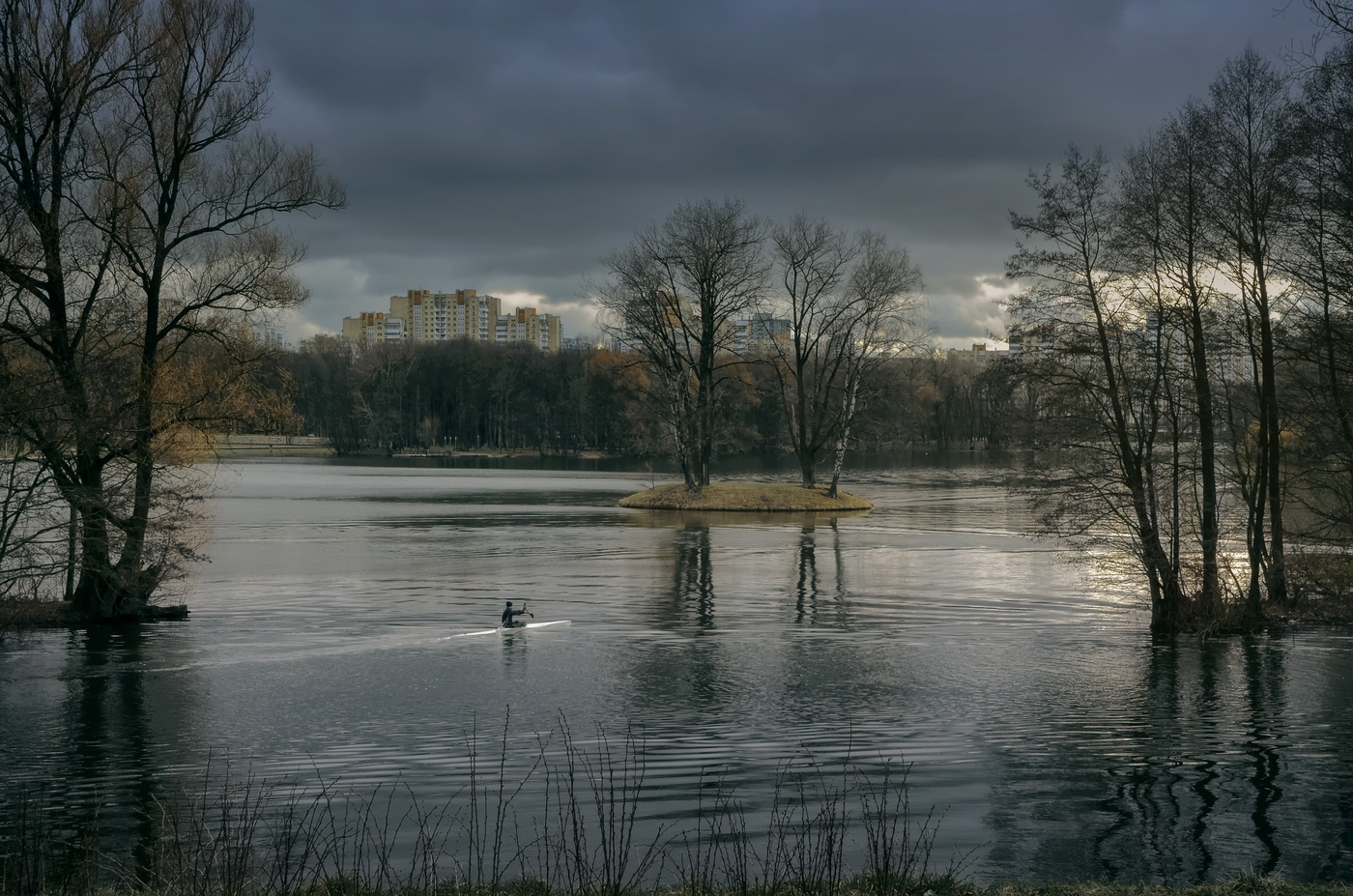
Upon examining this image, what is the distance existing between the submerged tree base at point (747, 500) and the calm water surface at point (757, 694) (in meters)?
23.4

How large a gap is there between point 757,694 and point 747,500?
4530 centimetres

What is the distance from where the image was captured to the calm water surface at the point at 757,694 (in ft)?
43.7

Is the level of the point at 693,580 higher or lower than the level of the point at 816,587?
higher

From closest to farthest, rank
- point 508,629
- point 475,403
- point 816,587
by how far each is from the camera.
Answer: point 508,629, point 816,587, point 475,403

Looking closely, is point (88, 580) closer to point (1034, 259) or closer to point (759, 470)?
point (1034, 259)

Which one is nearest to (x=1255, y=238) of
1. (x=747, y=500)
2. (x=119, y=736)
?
(x=119, y=736)

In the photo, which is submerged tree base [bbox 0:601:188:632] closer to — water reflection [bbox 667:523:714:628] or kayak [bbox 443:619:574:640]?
kayak [bbox 443:619:574:640]

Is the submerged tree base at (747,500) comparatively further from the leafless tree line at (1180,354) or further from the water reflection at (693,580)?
the leafless tree line at (1180,354)

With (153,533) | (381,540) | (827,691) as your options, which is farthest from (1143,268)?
(381,540)

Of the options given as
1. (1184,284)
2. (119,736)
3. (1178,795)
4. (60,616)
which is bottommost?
(1178,795)

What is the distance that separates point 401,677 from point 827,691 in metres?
7.79

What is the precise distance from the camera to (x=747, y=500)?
64.9m

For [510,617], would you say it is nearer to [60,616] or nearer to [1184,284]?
[60,616]

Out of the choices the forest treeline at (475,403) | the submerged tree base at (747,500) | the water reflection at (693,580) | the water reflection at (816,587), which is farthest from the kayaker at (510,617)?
the forest treeline at (475,403)
